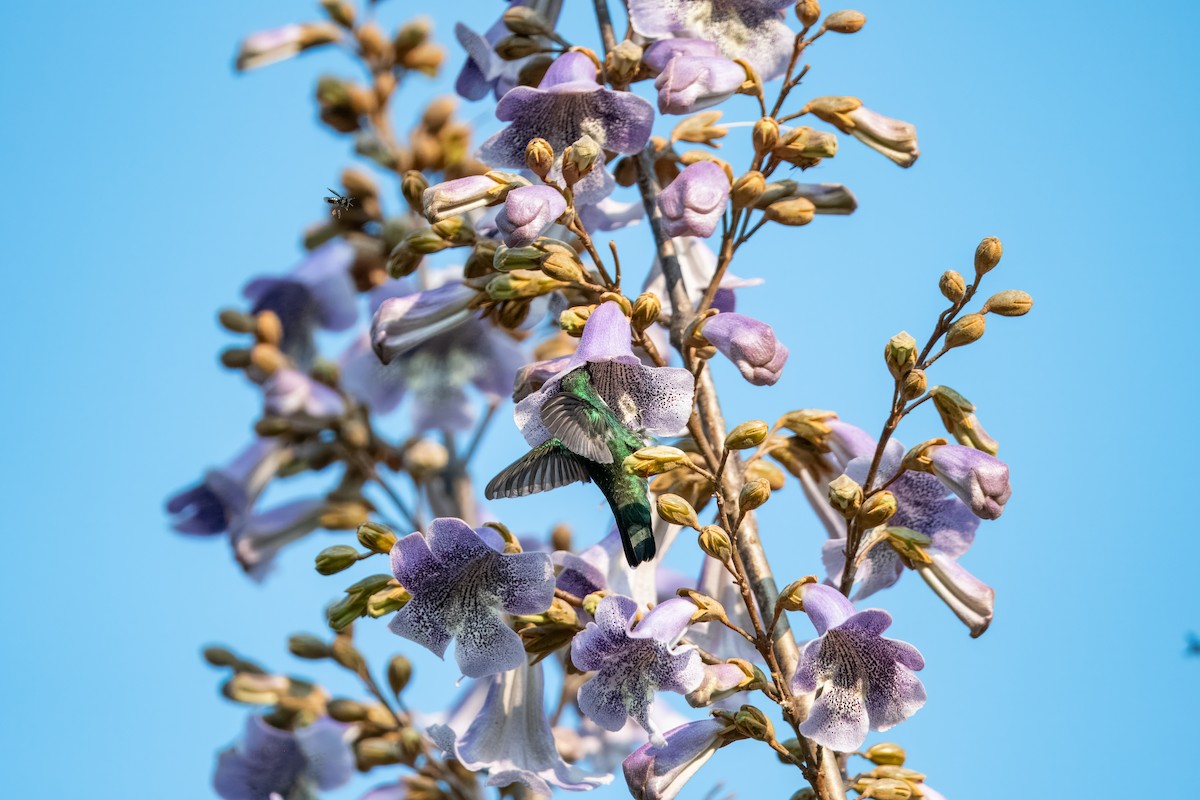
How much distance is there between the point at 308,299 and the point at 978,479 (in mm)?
4128

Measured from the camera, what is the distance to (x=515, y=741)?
10.9ft

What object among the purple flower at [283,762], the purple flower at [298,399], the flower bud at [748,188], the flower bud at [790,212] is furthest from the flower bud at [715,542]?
the purple flower at [298,399]

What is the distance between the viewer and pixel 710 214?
3051 millimetres

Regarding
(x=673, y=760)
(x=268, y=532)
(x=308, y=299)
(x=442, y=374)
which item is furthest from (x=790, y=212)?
(x=308, y=299)

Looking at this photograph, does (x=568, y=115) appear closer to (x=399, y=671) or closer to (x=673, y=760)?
(x=673, y=760)

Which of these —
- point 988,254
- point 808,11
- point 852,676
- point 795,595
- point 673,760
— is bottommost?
point 673,760

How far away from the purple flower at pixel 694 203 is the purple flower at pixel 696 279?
28cm

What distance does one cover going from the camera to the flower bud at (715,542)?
271 cm

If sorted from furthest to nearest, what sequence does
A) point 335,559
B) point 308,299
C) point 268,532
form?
1. point 308,299
2. point 268,532
3. point 335,559

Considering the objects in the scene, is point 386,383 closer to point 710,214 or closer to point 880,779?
point 710,214

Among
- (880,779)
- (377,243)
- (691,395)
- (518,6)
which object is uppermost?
(377,243)

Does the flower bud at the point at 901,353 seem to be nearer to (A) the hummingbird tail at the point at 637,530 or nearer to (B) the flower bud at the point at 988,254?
(B) the flower bud at the point at 988,254

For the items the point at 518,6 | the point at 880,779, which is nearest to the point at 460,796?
the point at 880,779

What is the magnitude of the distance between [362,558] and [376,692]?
1.74m
